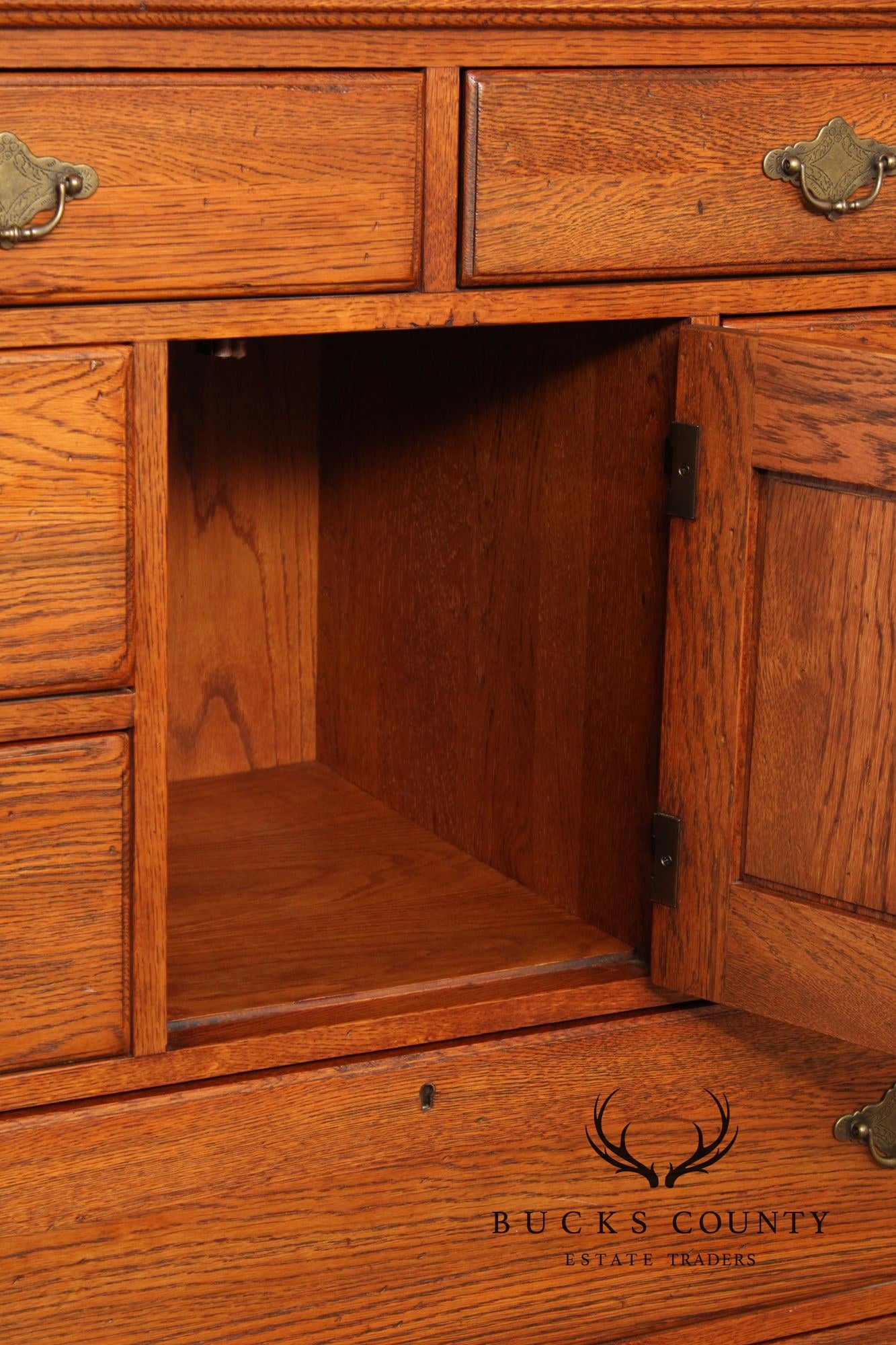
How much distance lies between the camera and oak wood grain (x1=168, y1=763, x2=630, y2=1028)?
1284mm

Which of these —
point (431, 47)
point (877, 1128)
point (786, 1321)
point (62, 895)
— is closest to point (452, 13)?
point (431, 47)

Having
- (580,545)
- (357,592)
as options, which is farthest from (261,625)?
(580,545)

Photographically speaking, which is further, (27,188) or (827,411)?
(827,411)

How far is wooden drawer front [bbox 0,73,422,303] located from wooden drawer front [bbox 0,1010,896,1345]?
488 mm

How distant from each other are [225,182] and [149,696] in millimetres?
290

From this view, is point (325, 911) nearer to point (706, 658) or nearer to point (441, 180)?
point (706, 658)

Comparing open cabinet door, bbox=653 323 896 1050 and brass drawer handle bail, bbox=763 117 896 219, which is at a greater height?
brass drawer handle bail, bbox=763 117 896 219

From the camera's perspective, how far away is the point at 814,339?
3.89 ft

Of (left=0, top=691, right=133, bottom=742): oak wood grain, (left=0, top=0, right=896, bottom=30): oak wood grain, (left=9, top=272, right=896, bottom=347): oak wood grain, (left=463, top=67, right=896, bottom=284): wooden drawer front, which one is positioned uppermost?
(left=0, top=0, right=896, bottom=30): oak wood grain

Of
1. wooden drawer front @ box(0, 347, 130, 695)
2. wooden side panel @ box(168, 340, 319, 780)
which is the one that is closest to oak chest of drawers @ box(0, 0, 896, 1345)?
wooden drawer front @ box(0, 347, 130, 695)

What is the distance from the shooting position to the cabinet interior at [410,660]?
1.32 m

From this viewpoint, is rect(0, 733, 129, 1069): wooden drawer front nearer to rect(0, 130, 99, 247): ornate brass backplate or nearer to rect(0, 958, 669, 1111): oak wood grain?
rect(0, 958, 669, 1111): oak wood grain

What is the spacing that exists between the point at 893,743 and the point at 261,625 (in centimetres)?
70

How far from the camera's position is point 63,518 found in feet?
3.49
